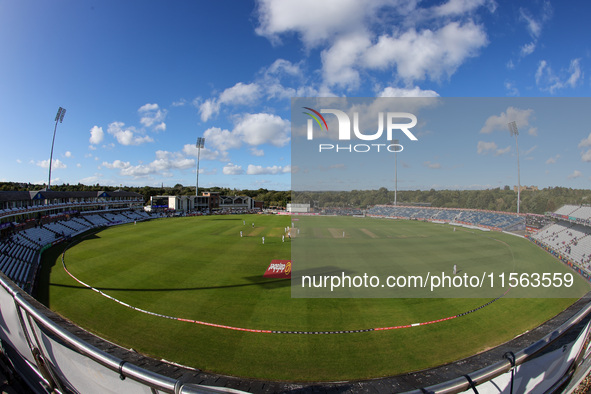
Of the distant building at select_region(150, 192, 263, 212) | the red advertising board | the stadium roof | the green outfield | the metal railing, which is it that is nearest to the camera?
the metal railing

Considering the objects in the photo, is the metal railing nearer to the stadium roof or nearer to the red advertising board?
the red advertising board

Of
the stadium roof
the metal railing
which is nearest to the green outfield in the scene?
the metal railing

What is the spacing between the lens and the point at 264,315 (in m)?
11.7

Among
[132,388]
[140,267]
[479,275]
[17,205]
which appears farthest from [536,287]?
[17,205]

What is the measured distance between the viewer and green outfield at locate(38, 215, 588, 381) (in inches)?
339

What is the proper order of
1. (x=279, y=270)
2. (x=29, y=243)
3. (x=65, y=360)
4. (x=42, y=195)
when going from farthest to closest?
(x=42, y=195) → (x=29, y=243) → (x=279, y=270) → (x=65, y=360)

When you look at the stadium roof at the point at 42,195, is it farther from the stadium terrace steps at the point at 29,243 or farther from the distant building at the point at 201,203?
the distant building at the point at 201,203

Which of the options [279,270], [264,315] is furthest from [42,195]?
[264,315]

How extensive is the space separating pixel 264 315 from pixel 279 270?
6.58 metres

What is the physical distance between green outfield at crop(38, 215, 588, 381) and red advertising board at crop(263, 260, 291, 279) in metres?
0.77

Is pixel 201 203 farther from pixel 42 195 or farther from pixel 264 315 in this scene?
pixel 264 315

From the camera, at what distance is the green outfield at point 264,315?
8.62 meters

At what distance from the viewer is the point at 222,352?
9.02m

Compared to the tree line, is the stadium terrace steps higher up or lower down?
lower down
